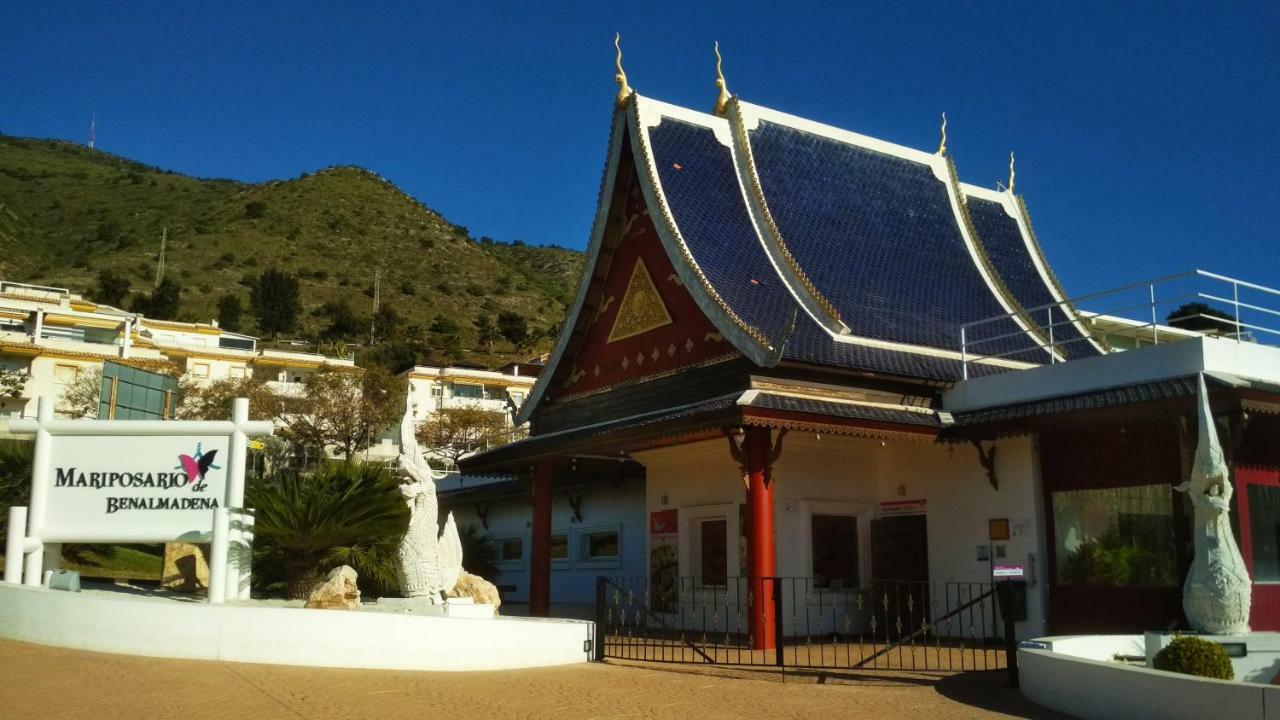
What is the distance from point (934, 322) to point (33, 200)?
102332 mm

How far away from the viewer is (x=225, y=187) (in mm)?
116875

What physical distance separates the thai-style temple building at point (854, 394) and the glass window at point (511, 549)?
13.1 feet

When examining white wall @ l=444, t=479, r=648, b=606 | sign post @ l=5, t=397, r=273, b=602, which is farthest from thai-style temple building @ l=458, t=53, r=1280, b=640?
sign post @ l=5, t=397, r=273, b=602

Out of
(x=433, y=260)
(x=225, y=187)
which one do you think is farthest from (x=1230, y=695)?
(x=225, y=187)

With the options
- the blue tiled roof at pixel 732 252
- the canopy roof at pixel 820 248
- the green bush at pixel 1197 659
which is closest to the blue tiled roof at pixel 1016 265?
the canopy roof at pixel 820 248

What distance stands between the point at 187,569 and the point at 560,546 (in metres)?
9.67

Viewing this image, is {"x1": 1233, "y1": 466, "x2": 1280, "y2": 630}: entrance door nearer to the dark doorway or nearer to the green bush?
the dark doorway

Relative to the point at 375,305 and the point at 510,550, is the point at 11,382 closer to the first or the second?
the point at 375,305

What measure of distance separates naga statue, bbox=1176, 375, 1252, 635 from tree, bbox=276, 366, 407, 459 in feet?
136

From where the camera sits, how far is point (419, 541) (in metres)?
12.0

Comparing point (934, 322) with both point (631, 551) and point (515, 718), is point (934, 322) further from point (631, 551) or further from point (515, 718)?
point (515, 718)

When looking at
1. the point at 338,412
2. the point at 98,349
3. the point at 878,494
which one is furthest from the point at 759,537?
the point at 98,349

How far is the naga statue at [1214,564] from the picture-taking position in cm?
930

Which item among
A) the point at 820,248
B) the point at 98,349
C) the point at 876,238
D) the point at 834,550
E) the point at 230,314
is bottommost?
the point at 834,550
